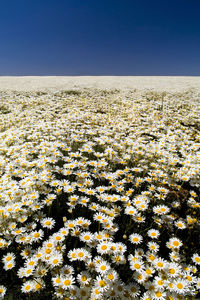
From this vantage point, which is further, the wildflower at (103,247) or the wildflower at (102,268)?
the wildflower at (103,247)

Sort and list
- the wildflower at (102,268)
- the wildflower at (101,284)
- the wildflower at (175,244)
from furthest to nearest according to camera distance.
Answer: the wildflower at (175,244), the wildflower at (102,268), the wildflower at (101,284)

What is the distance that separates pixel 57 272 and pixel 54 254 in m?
0.21

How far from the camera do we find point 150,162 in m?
4.88

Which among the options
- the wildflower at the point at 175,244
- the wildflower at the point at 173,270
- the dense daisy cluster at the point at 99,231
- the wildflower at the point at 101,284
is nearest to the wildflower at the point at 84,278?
the dense daisy cluster at the point at 99,231

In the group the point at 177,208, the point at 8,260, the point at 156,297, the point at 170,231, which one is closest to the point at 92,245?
the point at 156,297

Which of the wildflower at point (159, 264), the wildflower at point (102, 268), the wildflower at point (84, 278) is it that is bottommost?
the wildflower at point (84, 278)

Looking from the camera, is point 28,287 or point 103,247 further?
point 103,247

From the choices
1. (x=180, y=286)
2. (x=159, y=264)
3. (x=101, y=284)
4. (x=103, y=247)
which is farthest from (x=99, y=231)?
(x=180, y=286)

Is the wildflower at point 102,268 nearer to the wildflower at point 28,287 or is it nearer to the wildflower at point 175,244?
the wildflower at point 28,287

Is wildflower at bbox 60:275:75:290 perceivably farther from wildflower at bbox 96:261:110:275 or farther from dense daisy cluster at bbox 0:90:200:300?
wildflower at bbox 96:261:110:275

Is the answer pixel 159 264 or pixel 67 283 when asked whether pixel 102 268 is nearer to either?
pixel 67 283

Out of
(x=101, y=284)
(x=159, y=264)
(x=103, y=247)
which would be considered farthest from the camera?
(x=103, y=247)

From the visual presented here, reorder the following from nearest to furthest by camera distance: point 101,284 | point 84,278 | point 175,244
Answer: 1. point 101,284
2. point 84,278
3. point 175,244

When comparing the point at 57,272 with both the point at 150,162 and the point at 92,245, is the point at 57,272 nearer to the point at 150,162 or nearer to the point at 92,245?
the point at 92,245
